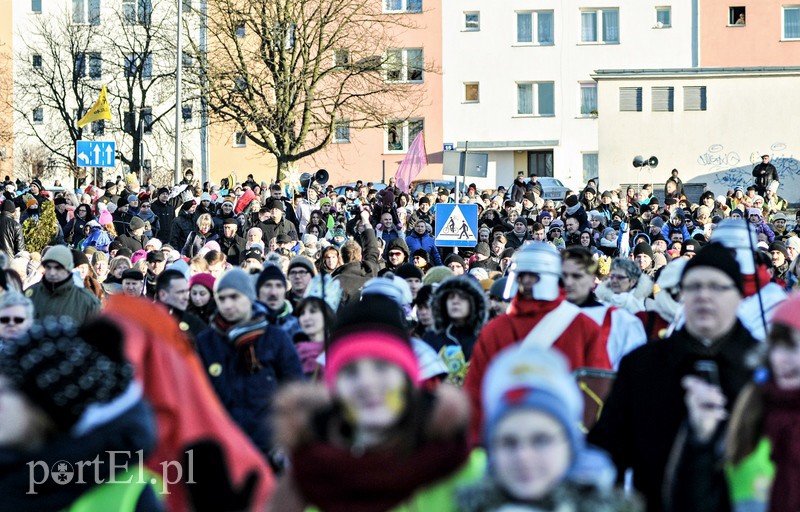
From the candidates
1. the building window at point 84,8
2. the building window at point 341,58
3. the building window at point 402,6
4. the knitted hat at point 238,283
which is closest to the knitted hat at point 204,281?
the knitted hat at point 238,283

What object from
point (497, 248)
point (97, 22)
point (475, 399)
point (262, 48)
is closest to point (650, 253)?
point (497, 248)

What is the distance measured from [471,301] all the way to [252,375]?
1839mm

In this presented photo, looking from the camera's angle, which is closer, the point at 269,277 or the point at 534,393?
the point at 534,393

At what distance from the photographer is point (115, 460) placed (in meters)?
4.79

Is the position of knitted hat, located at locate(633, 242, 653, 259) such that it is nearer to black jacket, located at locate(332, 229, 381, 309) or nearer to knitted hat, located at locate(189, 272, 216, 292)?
black jacket, located at locate(332, 229, 381, 309)

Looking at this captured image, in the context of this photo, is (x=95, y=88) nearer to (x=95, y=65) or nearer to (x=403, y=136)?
(x=95, y=65)

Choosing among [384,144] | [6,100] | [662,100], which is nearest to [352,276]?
[662,100]

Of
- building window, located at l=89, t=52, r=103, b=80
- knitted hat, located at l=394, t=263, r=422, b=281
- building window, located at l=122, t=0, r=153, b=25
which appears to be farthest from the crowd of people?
building window, located at l=89, t=52, r=103, b=80

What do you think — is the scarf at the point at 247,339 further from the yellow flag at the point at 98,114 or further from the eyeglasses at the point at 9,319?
the yellow flag at the point at 98,114

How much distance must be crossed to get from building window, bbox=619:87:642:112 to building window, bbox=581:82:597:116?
29.7 ft

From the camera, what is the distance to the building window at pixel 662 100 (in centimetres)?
4750

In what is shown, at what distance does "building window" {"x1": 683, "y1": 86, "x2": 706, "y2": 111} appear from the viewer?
47344 millimetres

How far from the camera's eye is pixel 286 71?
4403cm

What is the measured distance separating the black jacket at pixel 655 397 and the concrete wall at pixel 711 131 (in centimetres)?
4102
